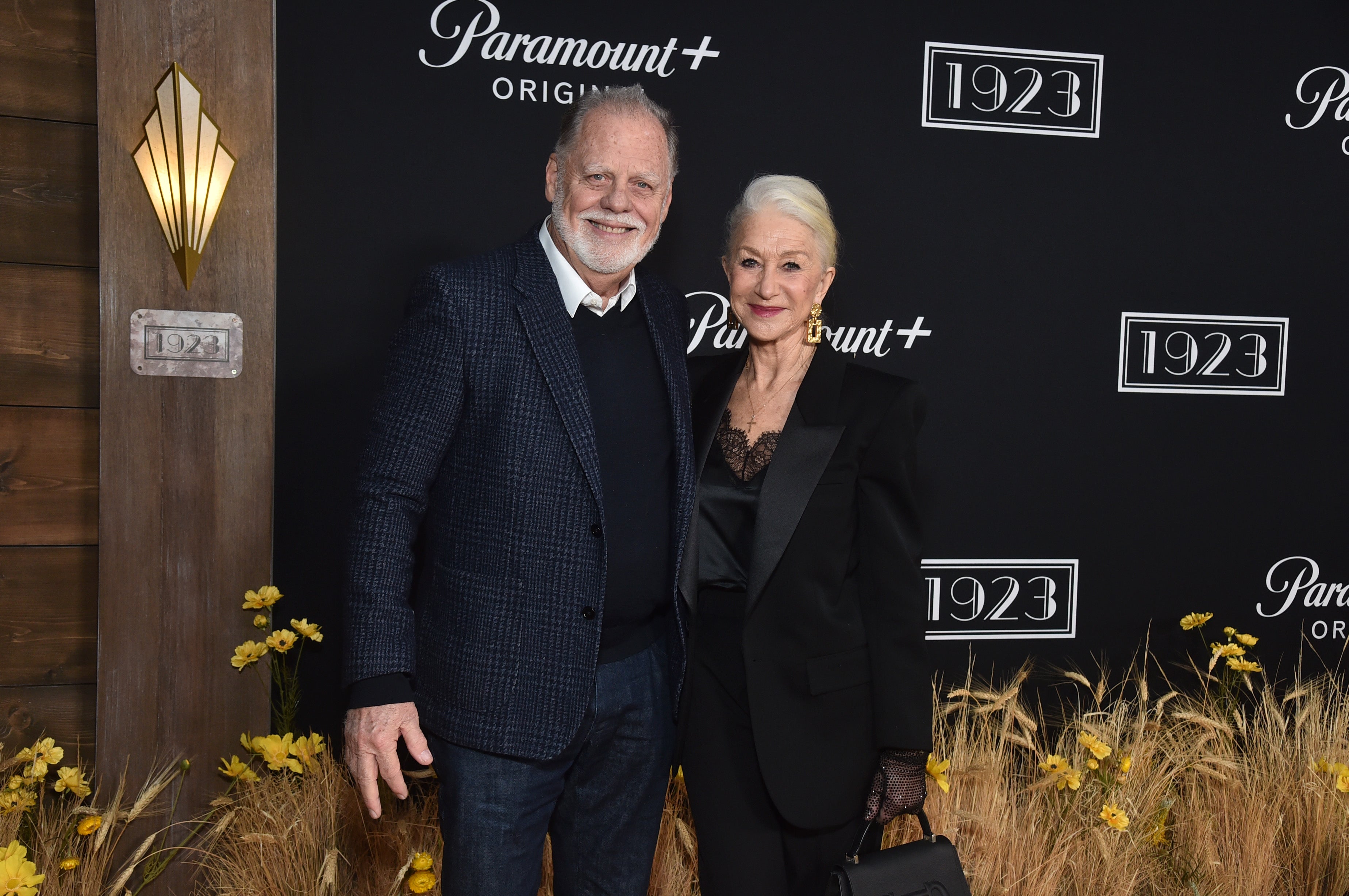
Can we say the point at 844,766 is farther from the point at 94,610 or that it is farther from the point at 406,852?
the point at 94,610

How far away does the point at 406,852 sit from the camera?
2127 millimetres

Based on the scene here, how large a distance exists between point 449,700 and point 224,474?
1288 mm

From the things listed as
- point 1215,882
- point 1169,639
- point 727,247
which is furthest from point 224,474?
point 1169,639

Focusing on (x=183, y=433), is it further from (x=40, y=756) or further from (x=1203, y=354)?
(x=1203, y=354)

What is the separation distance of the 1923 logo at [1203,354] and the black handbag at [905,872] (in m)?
1.87

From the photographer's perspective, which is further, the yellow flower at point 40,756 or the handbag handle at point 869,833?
the yellow flower at point 40,756

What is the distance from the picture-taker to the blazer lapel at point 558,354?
4.71ft

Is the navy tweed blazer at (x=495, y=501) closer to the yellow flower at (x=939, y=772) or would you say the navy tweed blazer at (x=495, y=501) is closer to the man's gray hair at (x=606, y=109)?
the man's gray hair at (x=606, y=109)

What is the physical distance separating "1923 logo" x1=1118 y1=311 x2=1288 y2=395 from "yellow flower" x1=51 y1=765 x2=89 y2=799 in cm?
310

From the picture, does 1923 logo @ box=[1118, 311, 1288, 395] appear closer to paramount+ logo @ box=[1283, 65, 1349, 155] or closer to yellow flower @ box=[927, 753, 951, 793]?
paramount+ logo @ box=[1283, 65, 1349, 155]

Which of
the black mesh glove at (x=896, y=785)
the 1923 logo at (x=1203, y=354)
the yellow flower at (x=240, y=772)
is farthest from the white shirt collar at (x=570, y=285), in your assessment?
the 1923 logo at (x=1203, y=354)

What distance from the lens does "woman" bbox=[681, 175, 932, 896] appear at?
1.53 m

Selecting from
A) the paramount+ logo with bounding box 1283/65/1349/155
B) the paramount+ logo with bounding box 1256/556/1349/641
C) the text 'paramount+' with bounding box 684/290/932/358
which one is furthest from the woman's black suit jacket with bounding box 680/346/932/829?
the paramount+ logo with bounding box 1283/65/1349/155

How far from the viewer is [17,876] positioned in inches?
63.4
